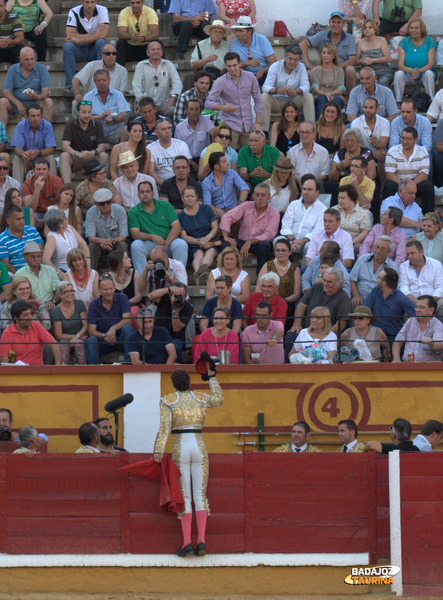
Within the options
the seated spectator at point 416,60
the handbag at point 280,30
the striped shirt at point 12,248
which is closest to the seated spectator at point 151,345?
the striped shirt at point 12,248

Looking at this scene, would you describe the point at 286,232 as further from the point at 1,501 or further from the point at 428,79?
the point at 1,501

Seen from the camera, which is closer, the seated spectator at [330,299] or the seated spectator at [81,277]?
the seated spectator at [330,299]

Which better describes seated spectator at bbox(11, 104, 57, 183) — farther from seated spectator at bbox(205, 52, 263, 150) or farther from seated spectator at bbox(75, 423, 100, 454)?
seated spectator at bbox(75, 423, 100, 454)

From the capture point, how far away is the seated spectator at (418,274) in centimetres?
1218

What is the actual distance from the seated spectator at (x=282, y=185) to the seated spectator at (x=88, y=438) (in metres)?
3.93

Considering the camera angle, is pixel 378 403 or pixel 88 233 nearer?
pixel 378 403

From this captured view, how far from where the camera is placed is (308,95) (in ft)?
47.7

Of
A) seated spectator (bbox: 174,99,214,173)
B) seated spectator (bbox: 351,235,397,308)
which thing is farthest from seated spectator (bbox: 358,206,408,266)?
seated spectator (bbox: 174,99,214,173)

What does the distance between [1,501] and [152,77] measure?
6.20 metres

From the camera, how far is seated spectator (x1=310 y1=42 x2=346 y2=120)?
14742mm

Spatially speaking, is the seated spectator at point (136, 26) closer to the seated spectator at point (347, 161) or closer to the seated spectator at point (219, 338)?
the seated spectator at point (347, 161)

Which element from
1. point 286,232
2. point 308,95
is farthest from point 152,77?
point 286,232

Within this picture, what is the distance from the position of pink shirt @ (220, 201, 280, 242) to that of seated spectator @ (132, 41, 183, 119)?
2.18 m

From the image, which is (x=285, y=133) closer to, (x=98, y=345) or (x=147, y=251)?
(x=147, y=251)
